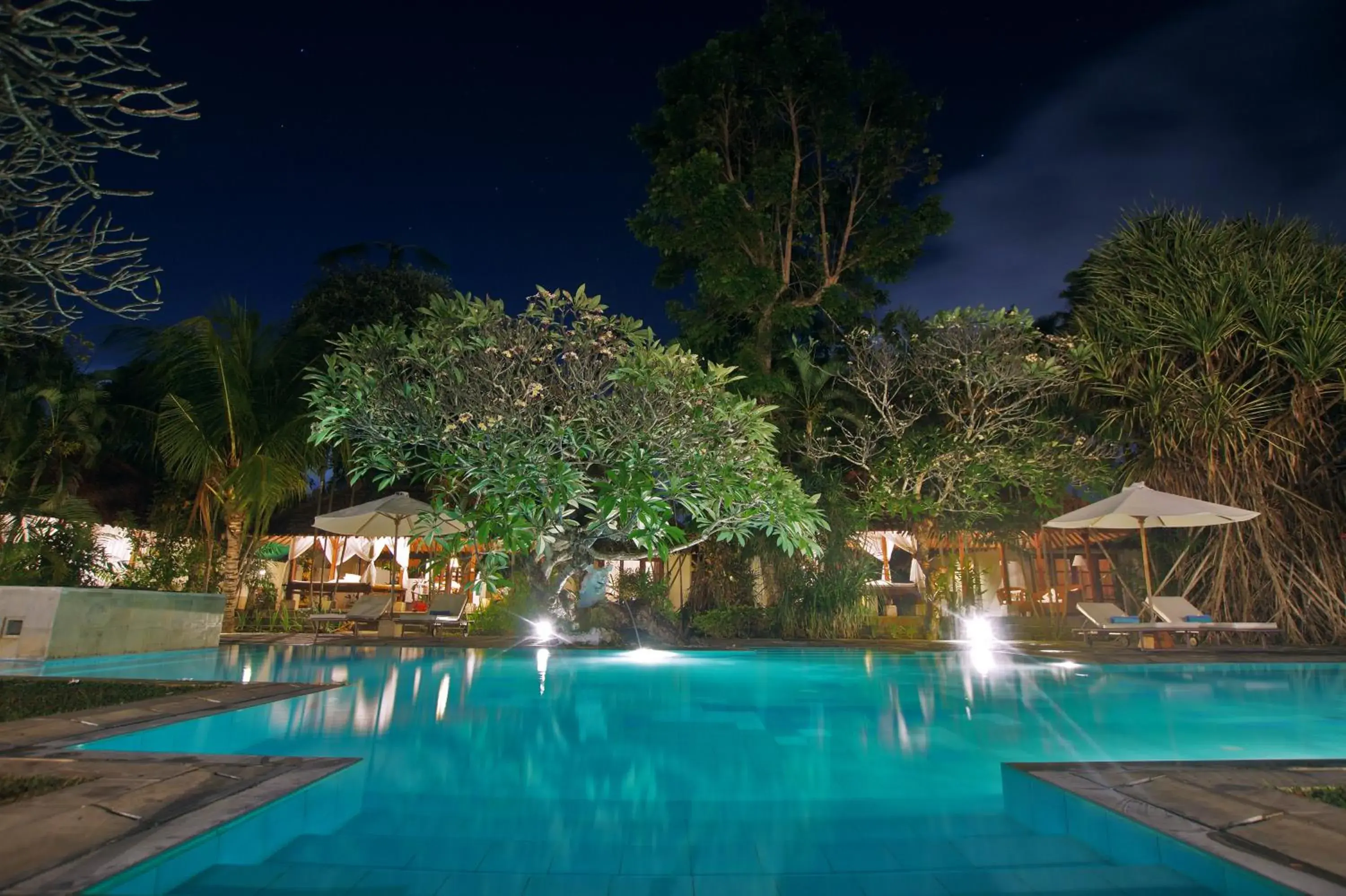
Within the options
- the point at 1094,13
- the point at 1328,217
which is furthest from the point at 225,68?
the point at 1328,217

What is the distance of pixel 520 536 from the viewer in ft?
27.9

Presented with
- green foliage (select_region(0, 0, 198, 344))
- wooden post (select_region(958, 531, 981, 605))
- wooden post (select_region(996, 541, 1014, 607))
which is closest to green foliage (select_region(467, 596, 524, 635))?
wooden post (select_region(958, 531, 981, 605))

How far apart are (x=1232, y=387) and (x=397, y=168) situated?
21.0 metres

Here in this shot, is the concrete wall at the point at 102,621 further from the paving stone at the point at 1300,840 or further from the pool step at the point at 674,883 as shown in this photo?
the paving stone at the point at 1300,840

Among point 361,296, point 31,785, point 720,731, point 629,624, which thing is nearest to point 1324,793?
point 720,731

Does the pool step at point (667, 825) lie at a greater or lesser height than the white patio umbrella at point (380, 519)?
lesser

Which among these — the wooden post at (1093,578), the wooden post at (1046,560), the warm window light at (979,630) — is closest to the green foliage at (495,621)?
the warm window light at (979,630)

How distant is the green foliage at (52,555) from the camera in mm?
10898

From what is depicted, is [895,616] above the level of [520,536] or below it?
below

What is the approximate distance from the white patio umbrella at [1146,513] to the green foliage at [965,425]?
4.58ft

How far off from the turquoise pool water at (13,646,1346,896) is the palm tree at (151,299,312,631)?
149 inches

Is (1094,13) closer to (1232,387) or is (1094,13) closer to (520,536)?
(1232,387)

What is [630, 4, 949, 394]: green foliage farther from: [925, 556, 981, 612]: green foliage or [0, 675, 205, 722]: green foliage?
[0, 675, 205, 722]: green foliage

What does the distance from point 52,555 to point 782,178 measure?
13229mm
